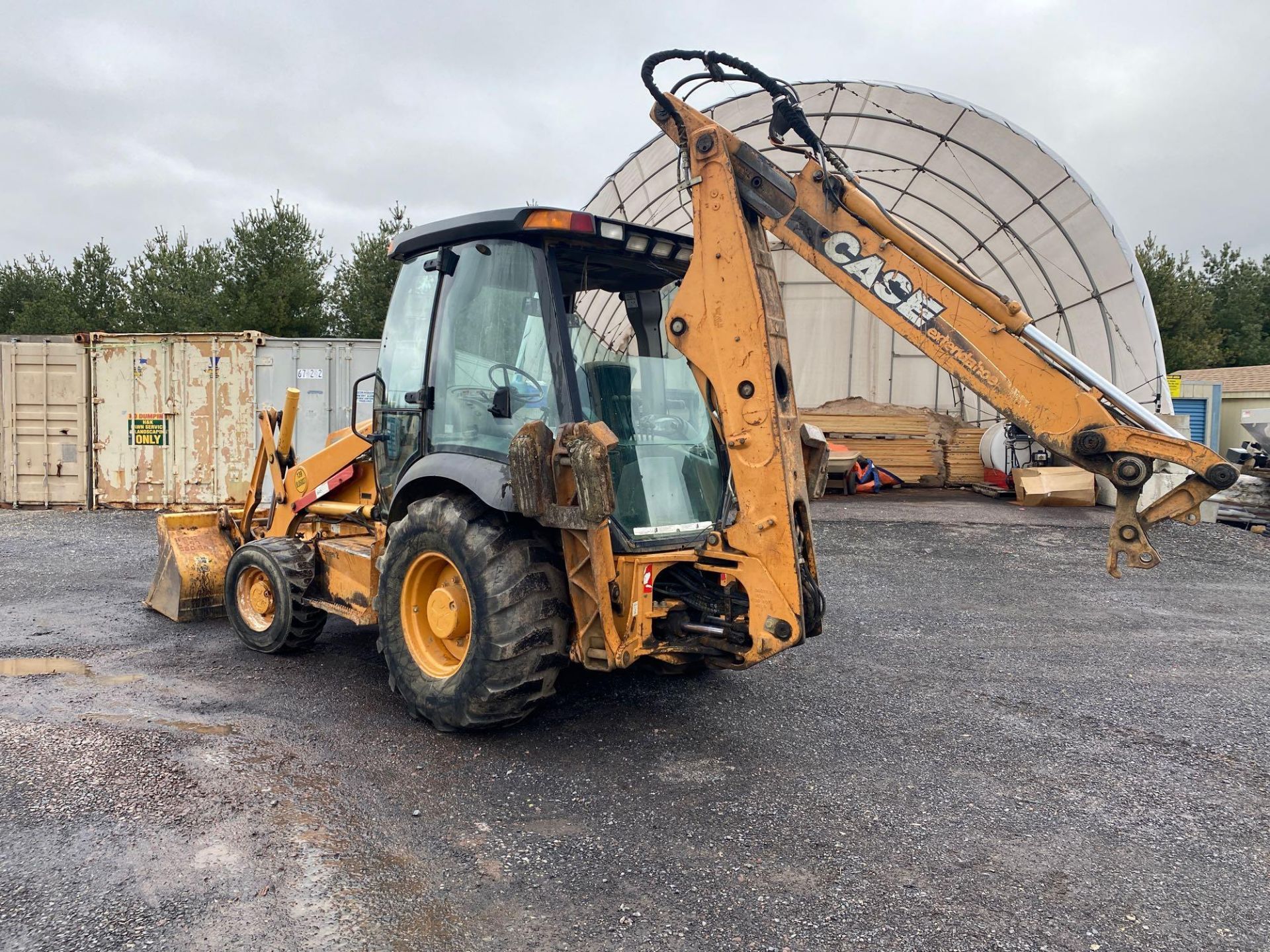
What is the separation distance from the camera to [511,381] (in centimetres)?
433

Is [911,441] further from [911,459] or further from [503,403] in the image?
[503,403]

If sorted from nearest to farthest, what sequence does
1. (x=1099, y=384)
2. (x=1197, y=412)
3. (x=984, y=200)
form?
(x=1099, y=384), (x=984, y=200), (x=1197, y=412)

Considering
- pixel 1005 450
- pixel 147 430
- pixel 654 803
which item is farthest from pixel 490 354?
pixel 1005 450

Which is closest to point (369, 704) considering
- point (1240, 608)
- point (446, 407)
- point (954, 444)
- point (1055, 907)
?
point (446, 407)

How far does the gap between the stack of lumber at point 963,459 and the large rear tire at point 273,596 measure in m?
12.7

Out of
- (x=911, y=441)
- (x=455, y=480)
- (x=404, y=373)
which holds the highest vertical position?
(x=404, y=373)

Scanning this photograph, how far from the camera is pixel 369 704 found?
4.77m

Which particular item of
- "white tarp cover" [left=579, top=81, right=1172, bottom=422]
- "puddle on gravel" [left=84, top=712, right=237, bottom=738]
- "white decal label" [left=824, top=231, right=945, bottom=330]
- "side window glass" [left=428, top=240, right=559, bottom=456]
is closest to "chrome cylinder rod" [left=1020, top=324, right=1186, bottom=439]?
"white decal label" [left=824, top=231, right=945, bottom=330]

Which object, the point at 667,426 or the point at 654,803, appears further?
the point at 667,426

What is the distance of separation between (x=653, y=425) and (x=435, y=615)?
146cm

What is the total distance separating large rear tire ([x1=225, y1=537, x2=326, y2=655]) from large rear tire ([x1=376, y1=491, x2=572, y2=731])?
1234mm

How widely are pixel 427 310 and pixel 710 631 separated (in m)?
2.38

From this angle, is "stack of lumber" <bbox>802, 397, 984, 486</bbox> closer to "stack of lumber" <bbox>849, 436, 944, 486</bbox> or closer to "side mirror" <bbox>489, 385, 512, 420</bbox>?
"stack of lumber" <bbox>849, 436, 944, 486</bbox>

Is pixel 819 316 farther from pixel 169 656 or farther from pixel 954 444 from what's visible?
pixel 169 656
